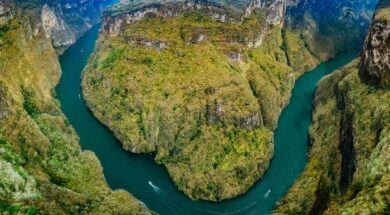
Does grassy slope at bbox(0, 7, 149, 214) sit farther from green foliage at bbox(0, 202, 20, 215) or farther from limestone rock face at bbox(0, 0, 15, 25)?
limestone rock face at bbox(0, 0, 15, 25)

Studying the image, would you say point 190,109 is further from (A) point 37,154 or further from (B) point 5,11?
(B) point 5,11

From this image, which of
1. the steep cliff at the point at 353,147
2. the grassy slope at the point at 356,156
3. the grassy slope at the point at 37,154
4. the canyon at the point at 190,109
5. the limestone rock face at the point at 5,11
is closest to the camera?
the grassy slope at the point at 356,156

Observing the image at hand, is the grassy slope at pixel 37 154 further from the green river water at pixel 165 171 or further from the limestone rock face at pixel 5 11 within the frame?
the green river water at pixel 165 171

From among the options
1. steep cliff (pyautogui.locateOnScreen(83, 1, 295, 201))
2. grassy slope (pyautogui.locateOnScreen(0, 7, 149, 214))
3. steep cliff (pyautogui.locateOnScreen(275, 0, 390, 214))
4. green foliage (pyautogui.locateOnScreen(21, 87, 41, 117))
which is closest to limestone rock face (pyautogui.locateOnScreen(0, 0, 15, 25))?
grassy slope (pyautogui.locateOnScreen(0, 7, 149, 214))

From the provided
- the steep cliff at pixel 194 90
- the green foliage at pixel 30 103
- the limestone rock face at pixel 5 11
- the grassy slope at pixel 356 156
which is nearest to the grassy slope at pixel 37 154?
the green foliage at pixel 30 103

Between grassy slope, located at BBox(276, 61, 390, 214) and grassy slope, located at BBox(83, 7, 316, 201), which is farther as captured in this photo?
grassy slope, located at BBox(83, 7, 316, 201)

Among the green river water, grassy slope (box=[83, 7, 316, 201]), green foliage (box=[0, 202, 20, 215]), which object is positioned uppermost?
green foliage (box=[0, 202, 20, 215])

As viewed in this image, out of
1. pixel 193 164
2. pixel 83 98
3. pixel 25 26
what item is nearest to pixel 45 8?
pixel 25 26
